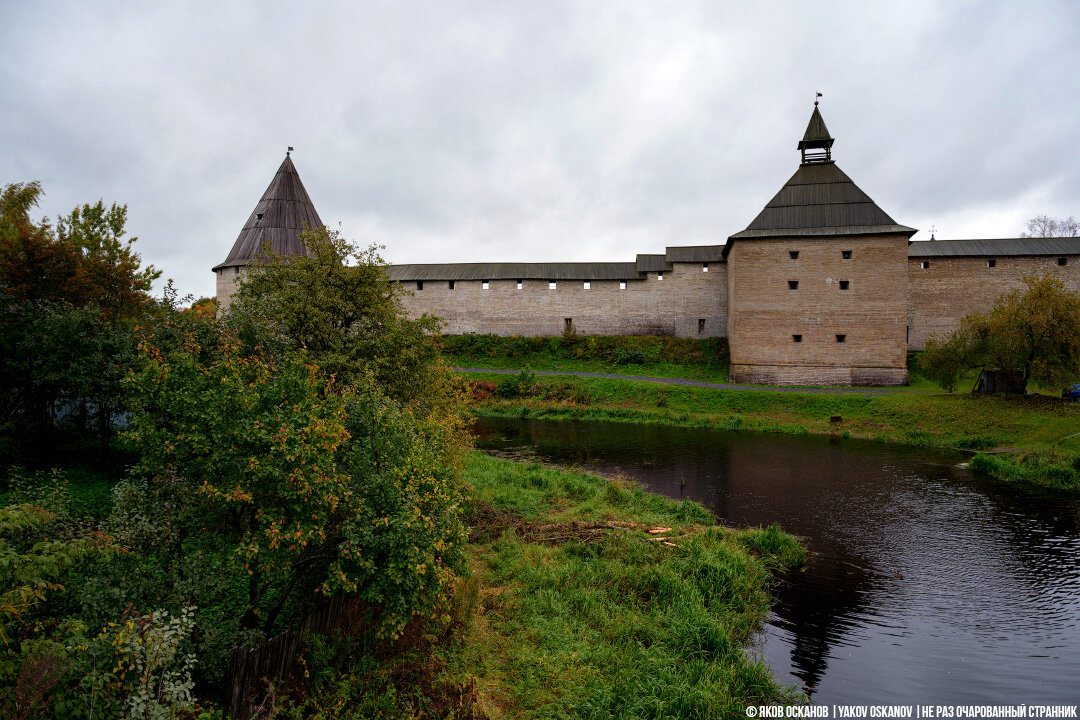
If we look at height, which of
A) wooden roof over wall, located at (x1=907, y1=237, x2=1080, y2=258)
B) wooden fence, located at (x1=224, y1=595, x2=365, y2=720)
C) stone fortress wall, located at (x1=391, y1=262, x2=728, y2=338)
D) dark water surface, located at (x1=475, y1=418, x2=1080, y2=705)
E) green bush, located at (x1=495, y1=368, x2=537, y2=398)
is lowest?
dark water surface, located at (x1=475, y1=418, x2=1080, y2=705)

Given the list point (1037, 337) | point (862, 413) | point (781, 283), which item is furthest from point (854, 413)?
point (781, 283)

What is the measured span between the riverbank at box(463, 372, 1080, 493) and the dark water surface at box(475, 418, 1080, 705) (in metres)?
1.60

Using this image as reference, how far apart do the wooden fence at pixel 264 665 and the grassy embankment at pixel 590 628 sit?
0.33 m

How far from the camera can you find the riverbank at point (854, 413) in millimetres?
14692

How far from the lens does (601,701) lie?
16.1ft

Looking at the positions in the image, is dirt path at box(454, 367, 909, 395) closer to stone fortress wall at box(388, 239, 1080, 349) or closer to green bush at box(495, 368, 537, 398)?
green bush at box(495, 368, 537, 398)

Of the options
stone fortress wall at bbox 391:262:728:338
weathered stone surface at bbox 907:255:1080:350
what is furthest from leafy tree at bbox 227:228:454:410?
weathered stone surface at bbox 907:255:1080:350

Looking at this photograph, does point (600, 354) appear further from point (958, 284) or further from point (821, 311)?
point (958, 284)

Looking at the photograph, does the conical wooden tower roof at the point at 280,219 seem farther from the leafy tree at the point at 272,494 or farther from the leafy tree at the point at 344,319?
the leafy tree at the point at 272,494

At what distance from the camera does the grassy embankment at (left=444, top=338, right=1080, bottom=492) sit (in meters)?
14.8

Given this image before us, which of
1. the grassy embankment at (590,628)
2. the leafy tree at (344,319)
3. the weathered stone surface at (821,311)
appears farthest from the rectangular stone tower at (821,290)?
the leafy tree at (344,319)

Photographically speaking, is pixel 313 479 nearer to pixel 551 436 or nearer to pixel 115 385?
pixel 115 385

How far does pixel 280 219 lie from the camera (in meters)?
27.0

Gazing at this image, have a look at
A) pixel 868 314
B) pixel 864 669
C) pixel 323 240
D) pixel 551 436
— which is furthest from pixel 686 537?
pixel 868 314
